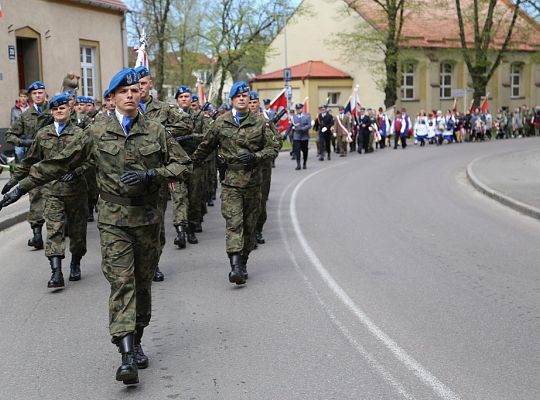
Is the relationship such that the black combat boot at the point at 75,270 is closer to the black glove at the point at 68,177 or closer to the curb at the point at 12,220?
the black glove at the point at 68,177

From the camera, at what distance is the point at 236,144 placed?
825 centimetres

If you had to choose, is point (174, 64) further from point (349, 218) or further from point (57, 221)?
point (57, 221)

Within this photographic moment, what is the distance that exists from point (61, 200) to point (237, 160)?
6.57 ft

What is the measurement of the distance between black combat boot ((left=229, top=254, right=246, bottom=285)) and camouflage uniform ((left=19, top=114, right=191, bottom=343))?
246 centimetres

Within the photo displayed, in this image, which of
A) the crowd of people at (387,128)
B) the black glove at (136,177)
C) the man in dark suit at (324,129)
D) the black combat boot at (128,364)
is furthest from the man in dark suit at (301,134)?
the black combat boot at (128,364)

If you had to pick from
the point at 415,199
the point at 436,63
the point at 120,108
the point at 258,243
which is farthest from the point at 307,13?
the point at 120,108

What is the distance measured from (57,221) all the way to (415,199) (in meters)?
9.59

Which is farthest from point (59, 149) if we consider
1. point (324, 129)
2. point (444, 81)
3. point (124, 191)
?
point (444, 81)

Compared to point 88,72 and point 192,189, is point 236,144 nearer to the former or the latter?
point 192,189

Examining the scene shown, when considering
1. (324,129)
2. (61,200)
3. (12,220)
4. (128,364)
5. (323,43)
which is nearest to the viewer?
(128,364)

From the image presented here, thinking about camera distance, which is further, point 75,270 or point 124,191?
point 75,270

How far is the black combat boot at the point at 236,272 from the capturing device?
26.2ft

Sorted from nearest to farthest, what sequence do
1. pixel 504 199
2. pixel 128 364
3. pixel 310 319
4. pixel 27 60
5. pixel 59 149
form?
1. pixel 128 364
2. pixel 310 319
3. pixel 59 149
4. pixel 504 199
5. pixel 27 60

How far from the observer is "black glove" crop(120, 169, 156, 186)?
516 centimetres
